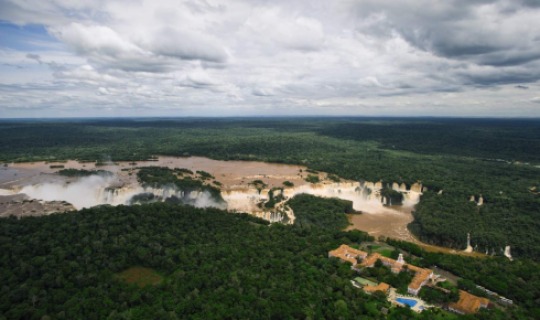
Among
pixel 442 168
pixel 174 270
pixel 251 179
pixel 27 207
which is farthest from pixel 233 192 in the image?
pixel 442 168

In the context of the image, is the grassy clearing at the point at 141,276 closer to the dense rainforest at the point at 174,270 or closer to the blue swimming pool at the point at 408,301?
the dense rainforest at the point at 174,270

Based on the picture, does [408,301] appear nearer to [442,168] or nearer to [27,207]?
[27,207]

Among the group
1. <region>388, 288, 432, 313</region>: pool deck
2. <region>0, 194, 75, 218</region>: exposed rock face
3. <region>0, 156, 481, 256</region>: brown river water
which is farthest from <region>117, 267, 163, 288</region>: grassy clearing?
<region>0, 156, 481, 256</region>: brown river water

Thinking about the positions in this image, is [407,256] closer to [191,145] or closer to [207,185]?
[207,185]

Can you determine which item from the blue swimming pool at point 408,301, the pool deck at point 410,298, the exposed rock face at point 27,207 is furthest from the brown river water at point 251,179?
the blue swimming pool at point 408,301

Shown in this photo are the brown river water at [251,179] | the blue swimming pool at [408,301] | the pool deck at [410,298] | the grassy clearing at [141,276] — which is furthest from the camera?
the brown river water at [251,179]

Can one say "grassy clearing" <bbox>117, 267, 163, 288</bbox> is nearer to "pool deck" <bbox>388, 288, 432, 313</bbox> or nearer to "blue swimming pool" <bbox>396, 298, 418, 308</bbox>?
"pool deck" <bbox>388, 288, 432, 313</bbox>

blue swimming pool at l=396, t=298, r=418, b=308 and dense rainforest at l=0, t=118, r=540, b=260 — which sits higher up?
dense rainforest at l=0, t=118, r=540, b=260

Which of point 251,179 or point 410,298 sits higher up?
point 251,179

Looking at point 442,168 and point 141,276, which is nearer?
point 141,276
